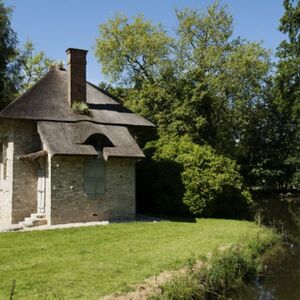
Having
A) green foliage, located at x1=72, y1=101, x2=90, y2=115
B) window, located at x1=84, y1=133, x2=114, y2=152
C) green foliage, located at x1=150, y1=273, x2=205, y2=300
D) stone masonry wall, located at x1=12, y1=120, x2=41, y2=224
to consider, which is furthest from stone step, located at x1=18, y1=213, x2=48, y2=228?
green foliage, located at x1=150, y1=273, x2=205, y2=300

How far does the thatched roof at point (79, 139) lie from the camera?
17984 millimetres

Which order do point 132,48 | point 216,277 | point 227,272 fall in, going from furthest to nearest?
1. point 132,48
2. point 227,272
3. point 216,277

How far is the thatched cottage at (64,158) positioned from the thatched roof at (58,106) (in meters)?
0.05

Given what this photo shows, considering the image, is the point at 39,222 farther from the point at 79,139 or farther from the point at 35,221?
the point at 79,139

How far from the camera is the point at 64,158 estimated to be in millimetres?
18406

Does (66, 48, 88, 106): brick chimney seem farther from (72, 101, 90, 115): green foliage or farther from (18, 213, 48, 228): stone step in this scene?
(18, 213, 48, 228): stone step

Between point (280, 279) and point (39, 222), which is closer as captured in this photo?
point (280, 279)

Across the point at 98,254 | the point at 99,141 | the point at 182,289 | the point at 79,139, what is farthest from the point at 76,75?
the point at 182,289

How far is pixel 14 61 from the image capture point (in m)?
31.1

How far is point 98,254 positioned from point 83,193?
676cm

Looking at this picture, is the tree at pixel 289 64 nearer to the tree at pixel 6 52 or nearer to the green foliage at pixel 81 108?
the green foliage at pixel 81 108

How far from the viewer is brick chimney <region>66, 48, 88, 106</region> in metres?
20.9

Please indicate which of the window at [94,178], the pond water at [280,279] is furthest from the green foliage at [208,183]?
the pond water at [280,279]

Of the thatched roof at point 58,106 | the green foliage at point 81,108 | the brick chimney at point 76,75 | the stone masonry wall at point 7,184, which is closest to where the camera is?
the thatched roof at point 58,106
